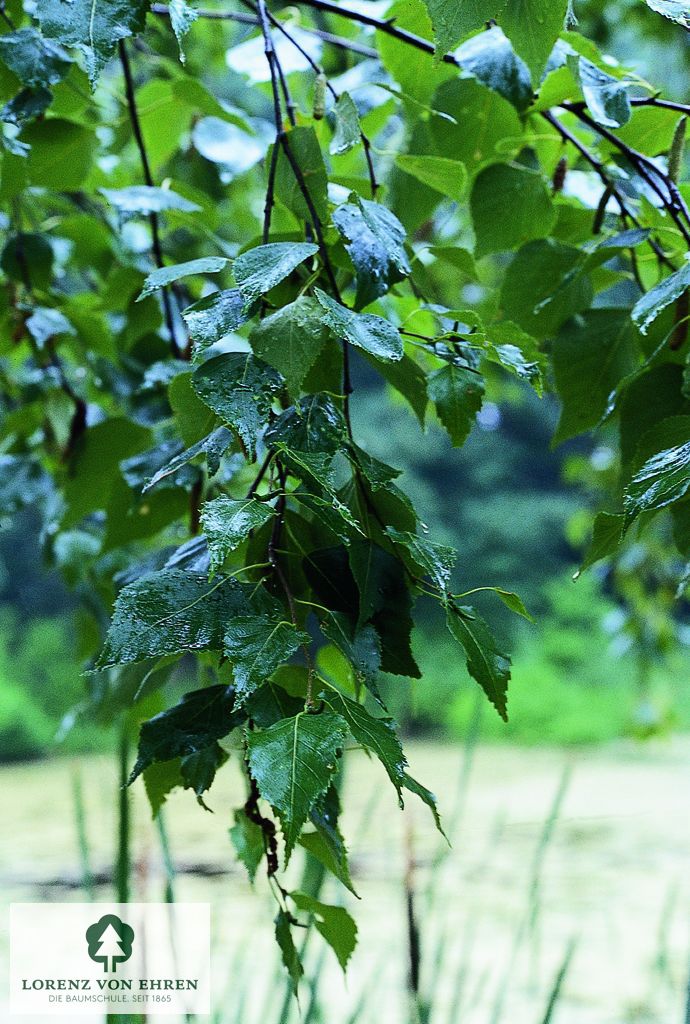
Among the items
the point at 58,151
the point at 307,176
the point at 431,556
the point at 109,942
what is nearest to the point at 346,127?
the point at 307,176

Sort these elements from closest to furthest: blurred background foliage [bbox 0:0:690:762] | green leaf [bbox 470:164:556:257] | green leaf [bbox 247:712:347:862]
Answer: green leaf [bbox 247:712:347:862] < green leaf [bbox 470:164:556:257] < blurred background foliage [bbox 0:0:690:762]

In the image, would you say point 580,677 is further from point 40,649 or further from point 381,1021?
point 381,1021

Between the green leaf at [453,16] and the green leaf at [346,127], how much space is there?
3cm

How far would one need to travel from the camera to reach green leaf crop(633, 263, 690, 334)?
0.89ft

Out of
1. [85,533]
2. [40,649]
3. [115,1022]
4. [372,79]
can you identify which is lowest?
[115,1022]

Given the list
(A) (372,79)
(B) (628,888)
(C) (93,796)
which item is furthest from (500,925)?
(A) (372,79)

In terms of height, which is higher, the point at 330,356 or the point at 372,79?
the point at 372,79

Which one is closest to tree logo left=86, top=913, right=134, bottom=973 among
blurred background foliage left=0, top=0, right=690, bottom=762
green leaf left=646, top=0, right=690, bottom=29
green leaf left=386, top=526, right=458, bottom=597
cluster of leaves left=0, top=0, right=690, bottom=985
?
cluster of leaves left=0, top=0, right=690, bottom=985

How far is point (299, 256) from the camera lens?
26 cm

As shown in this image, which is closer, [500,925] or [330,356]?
[330,356]

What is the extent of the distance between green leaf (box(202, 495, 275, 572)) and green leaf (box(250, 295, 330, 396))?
0.14 ft

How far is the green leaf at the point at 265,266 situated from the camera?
253 mm

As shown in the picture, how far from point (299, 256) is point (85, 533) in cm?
38

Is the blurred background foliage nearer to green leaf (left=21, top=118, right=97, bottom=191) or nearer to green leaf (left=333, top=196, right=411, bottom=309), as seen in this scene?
green leaf (left=21, top=118, right=97, bottom=191)
